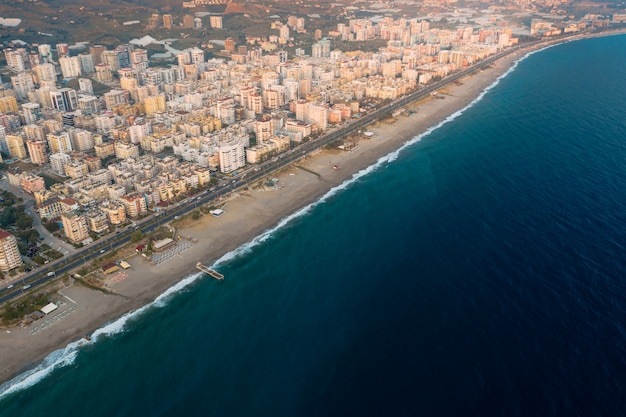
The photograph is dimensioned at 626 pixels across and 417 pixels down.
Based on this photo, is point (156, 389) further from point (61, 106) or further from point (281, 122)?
point (61, 106)

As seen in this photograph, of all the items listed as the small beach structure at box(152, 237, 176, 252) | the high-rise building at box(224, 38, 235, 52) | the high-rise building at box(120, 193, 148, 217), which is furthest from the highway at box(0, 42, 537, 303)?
the high-rise building at box(224, 38, 235, 52)

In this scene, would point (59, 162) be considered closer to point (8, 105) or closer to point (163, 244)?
point (163, 244)

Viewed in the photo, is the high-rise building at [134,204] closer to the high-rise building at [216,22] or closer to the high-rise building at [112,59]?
the high-rise building at [112,59]

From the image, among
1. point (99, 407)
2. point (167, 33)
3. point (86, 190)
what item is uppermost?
point (167, 33)

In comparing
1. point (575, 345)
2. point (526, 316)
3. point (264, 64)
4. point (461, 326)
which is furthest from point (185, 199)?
point (264, 64)

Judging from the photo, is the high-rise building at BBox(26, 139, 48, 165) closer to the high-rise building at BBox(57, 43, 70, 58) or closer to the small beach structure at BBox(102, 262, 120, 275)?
the small beach structure at BBox(102, 262, 120, 275)

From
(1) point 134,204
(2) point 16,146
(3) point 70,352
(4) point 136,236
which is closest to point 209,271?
(4) point 136,236
